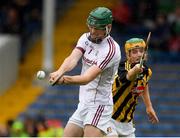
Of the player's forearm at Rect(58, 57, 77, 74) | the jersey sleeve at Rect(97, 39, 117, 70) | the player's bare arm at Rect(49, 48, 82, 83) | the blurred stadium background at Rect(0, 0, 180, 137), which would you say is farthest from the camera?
the blurred stadium background at Rect(0, 0, 180, 137)

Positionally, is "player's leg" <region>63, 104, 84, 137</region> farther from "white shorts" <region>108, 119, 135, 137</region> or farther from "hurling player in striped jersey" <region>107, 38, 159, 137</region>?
"white shorts" <region>108, 119, 135, 137</region>

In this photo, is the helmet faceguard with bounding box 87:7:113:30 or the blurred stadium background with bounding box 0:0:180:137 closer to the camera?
the helmet faceguard with bounding box 87:7:113:30

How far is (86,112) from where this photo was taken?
8.30 meters

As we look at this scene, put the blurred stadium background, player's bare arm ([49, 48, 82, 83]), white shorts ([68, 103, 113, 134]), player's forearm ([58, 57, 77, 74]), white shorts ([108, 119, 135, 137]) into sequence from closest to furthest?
player's bare arm ([49, 48, 82, 83]) → player's forearm ([58, 57, 77, 74]) → white shorts ([68, 103, 113, 134]) → white shorts ([108, 119, 135, 137]) → the blurred stadium background

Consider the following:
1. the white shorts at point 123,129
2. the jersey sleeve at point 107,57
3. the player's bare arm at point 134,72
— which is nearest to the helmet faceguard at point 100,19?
the jersey sleeve at point 107,57

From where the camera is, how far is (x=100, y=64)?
8.02 m

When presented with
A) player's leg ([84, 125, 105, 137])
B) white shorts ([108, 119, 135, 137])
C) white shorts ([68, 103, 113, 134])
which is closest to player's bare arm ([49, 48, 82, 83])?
white shorts ([68, 103, 113, 134])

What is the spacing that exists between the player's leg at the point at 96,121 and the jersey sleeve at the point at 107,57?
43cm

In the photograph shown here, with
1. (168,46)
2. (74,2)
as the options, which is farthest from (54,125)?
(74,2)

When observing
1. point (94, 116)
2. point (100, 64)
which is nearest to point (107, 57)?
point (100, 64)

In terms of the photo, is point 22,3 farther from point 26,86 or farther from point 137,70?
point 137,70

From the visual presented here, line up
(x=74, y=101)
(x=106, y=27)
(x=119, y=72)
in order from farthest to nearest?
1. (x=74, y=101)
2. (x=119, y=72)
3. (x=106, y=27)

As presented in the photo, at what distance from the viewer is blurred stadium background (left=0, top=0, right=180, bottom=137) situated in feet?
55.0

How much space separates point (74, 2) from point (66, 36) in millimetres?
1259
